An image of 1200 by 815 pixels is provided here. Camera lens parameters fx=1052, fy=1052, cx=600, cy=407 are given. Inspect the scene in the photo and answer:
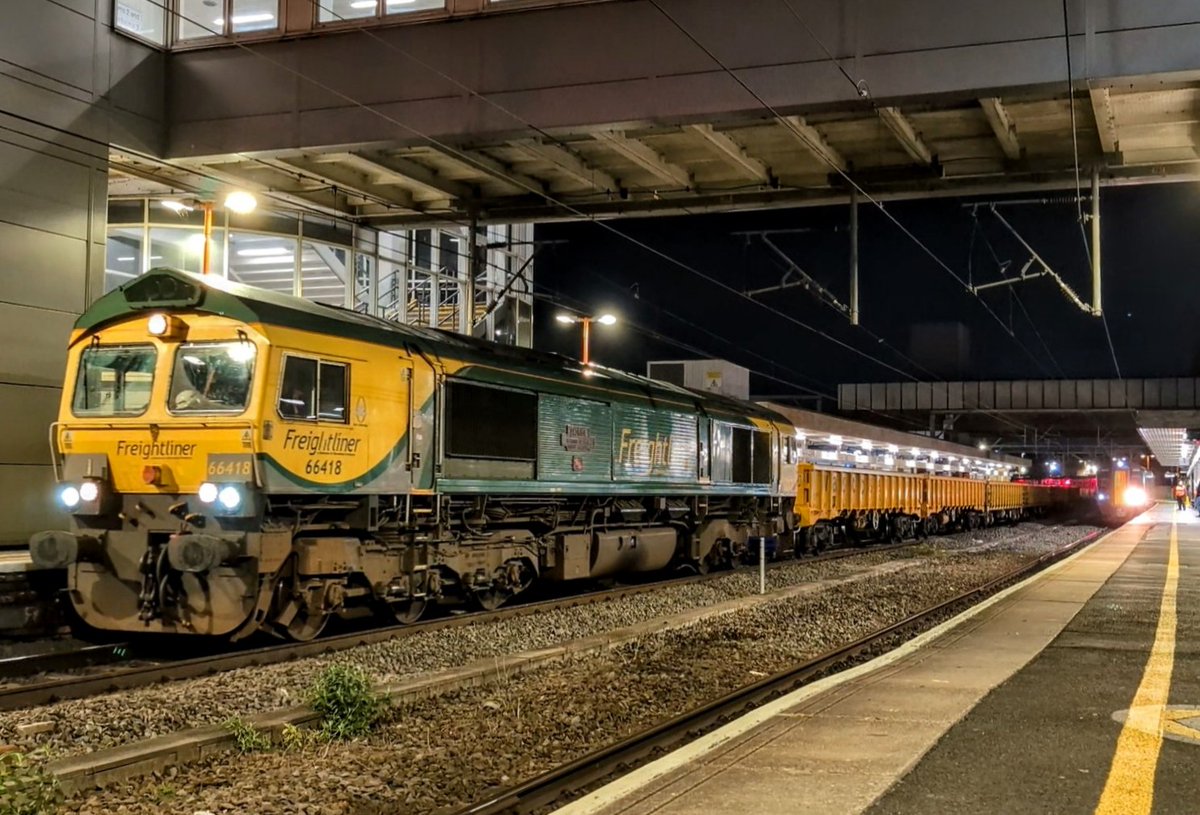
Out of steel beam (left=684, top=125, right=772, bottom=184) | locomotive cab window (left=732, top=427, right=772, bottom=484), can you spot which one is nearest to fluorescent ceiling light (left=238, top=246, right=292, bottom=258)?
steel beam (left=684, top=125, right=772, bottom=184)

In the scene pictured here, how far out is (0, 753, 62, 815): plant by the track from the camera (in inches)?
Answer: 210

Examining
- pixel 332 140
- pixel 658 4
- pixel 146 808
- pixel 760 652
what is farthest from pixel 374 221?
pixel 146 808

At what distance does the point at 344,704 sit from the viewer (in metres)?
8.11

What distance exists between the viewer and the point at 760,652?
1209cm

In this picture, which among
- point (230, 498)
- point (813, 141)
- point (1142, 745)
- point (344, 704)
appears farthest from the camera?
point (813, 141)

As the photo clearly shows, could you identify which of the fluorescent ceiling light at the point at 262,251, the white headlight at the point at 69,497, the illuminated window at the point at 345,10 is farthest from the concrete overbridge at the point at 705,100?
the white headlight at the point at 69,497

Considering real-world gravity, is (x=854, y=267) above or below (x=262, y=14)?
below

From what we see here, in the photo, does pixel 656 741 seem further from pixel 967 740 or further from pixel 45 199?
pixel 45 199

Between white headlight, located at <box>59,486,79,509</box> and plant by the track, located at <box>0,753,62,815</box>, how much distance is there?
5.58 m

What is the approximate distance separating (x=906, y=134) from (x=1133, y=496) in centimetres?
6176

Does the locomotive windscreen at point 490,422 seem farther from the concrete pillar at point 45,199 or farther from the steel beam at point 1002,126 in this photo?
the steel beam at point 1002,126

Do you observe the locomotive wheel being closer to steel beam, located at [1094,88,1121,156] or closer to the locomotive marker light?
the locomotive marker light

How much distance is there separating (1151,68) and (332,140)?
1281cm

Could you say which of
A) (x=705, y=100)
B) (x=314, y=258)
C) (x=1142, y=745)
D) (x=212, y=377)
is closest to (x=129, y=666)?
(x=212, y=377)
